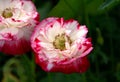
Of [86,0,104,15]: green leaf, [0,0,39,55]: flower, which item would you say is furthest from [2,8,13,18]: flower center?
[86,0,104,15]: green leaf

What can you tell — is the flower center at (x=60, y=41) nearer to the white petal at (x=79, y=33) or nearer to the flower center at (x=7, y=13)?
the white petal at (x=79, y=33)

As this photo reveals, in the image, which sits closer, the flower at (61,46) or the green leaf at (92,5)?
the flower at (61,46)

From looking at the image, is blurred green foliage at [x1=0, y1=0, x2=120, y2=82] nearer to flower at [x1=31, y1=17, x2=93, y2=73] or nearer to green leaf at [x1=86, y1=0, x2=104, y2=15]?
green leaf at [x1=86, y1=0, x2=104, y2=15]

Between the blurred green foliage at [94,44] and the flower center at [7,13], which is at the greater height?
the flower center at [7,13]

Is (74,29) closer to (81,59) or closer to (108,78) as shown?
(81,59)

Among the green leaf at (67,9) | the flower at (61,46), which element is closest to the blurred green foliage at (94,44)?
the green leaf at (67,9)
